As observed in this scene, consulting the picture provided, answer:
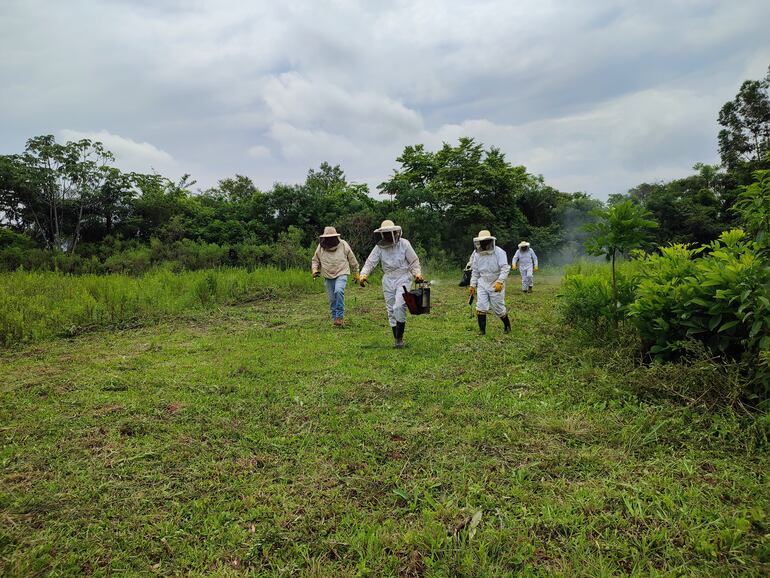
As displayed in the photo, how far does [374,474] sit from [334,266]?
604 cm

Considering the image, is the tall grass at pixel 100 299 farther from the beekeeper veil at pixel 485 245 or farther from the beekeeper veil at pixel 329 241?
the beekeeper veil at pixel 485 245

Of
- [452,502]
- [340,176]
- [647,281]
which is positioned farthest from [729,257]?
[340,176]

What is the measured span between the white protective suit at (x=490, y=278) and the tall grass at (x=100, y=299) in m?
6.00

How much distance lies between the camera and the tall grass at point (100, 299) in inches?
284

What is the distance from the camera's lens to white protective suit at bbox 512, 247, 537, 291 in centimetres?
1377

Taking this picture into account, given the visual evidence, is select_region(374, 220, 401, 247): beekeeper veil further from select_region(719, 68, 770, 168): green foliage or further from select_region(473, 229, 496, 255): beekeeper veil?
select_region(719, 68, 770, 168): green foliage

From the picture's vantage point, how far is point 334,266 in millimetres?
8680

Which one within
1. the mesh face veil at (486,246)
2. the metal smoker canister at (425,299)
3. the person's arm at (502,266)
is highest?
the mesh face veil at (486,246)

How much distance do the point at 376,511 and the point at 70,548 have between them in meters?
1.55

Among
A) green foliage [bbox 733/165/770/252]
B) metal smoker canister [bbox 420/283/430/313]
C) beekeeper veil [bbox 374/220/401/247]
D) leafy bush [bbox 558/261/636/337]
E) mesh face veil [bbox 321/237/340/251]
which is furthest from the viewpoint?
mesh face veil [bbox 321/237/340/251]

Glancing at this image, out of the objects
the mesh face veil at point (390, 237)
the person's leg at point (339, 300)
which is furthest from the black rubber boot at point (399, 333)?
the person's leg at point (339, 300)

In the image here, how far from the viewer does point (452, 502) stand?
2600 mm

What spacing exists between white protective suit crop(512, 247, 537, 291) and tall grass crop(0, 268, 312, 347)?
706 centimetres

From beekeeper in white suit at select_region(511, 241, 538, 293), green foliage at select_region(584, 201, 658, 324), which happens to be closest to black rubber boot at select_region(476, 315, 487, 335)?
green foliage at select_region(584, 201, 658, 324)
